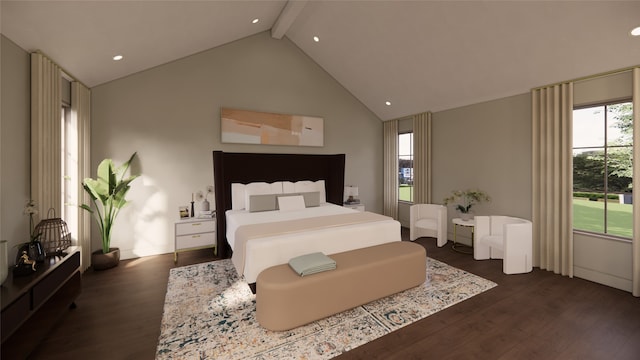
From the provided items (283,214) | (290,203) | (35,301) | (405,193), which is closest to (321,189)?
(290,203)

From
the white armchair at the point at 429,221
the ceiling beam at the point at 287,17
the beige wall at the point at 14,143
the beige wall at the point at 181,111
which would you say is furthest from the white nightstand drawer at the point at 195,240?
the ceiling beam at the point at 287,17

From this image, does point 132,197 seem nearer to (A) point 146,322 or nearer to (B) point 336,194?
(A) point 146,322

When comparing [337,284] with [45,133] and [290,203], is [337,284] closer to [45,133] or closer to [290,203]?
[290,203]

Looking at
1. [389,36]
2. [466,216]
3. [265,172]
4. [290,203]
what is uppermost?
[389,36]

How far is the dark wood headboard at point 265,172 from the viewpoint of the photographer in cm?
427

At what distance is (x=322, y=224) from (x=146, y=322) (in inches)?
80.8

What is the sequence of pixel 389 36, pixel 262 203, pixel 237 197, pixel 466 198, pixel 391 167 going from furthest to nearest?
pixel 391 167, pixel 466 198, pixel 237 197, pixel 262 203, pixel 389 36

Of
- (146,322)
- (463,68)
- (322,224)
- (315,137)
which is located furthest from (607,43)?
(146,322)

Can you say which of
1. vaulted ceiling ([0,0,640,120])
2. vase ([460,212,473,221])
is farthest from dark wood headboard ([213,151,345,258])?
vase ([460,212,473,221])

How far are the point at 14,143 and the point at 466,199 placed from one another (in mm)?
6173

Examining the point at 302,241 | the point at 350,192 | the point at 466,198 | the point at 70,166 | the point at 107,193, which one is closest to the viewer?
the point at 302,241

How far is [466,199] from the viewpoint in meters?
4.89

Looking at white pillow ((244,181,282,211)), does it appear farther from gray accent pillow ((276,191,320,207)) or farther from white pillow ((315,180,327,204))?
white pillow ((315,180,327,204))

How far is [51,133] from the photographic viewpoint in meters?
2.82
